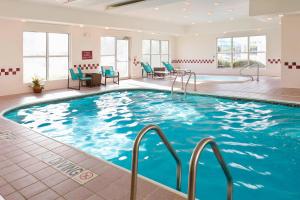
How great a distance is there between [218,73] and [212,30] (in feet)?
7.93

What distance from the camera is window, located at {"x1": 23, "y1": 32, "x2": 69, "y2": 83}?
9.66 meters

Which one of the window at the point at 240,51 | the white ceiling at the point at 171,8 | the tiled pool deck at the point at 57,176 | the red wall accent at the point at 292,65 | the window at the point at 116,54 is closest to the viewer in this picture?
the tiled pool deck at the point at 57,176

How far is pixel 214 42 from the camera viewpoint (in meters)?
15.9

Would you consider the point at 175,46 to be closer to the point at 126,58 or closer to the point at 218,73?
the point at 218,73

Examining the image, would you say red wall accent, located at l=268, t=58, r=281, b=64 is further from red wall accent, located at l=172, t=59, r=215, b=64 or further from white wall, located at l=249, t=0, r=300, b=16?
white wall, located at l=249, t=0, r=300, b=16

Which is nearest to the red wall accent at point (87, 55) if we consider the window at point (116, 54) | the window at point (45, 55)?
the window at point (45, 55)

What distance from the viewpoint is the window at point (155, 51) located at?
1514 cm

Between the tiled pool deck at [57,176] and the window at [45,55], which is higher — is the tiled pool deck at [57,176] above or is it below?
below

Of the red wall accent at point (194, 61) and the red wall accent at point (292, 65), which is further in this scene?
the red wall accent at point (194, 61)

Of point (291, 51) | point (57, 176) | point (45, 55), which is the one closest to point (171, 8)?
point (291, 51)

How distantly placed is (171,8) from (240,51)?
6.40 m

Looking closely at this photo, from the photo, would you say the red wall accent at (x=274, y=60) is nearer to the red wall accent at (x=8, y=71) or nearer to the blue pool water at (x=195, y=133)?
the blue pool water at (x=195, y=133)

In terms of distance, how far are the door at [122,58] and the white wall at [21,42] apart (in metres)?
0.21

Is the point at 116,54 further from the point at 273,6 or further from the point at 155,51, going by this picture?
the point at 273,6
